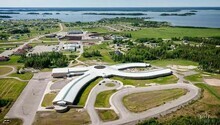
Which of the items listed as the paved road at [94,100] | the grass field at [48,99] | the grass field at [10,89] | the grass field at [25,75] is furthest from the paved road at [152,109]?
the grass field at [25,75]

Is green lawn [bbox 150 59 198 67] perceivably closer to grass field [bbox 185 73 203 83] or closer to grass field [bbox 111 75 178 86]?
grass field [bbox 185 73 203 83]

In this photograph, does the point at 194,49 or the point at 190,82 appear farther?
the point at 194,49

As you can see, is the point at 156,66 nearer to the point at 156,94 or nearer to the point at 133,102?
the point at 156,94

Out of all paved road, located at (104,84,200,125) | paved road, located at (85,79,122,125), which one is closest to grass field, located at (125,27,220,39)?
paved road, located at (104,84,200,125)

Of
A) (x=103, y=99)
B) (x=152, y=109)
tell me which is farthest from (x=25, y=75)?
(x=152, y=109)

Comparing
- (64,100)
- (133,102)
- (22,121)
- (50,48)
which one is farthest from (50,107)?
(50,48)

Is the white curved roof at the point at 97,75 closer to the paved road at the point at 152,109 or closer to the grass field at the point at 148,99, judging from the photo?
the paved road at the point at 152,109

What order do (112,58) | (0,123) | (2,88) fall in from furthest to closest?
(112,58) → (2,88) → (0,123)
